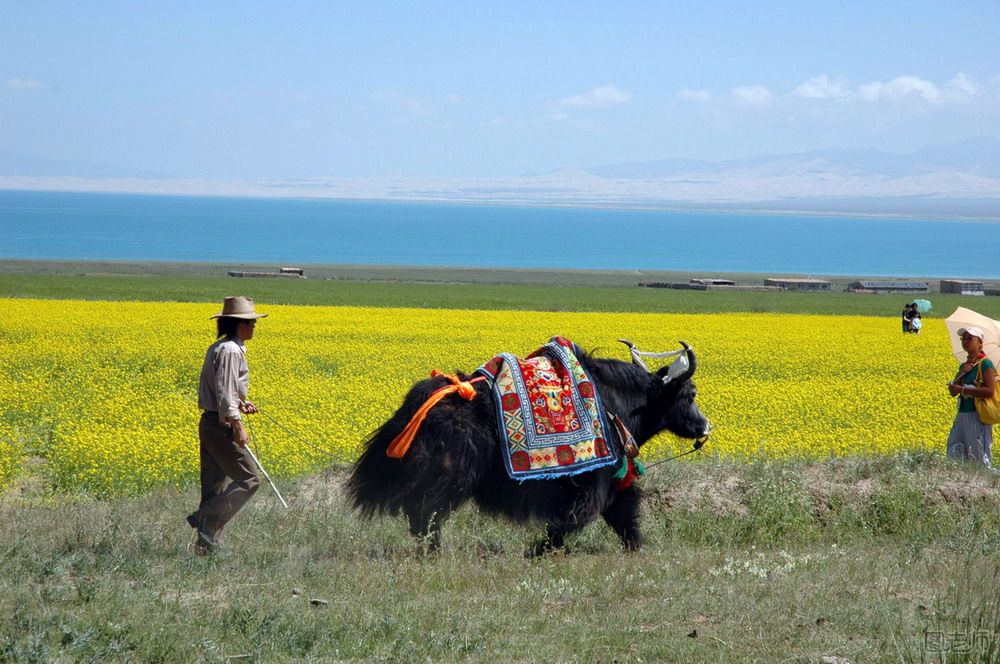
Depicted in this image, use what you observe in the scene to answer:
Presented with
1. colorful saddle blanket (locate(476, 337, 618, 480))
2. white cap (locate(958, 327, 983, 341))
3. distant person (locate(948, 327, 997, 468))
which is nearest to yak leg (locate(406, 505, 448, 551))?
colorful saddle blanket (locate(476, 337, 618, 480))

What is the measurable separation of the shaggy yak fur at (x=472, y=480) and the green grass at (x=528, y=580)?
274 millimetres

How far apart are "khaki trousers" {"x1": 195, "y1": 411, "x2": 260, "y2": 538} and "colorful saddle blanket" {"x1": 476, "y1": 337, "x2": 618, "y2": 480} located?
5.64 ft

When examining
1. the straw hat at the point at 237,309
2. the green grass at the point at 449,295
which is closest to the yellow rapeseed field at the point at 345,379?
the straw hat at the point at 237,309

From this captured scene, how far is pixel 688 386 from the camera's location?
27.5 feet

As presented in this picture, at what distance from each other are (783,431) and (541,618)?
8722 millimetres

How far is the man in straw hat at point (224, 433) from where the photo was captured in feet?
23.0

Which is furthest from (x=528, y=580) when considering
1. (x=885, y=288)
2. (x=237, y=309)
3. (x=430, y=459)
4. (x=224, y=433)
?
→ (x=885, y=288)

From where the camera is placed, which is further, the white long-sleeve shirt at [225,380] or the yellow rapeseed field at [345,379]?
the yellow rapeseed field at [345,379]

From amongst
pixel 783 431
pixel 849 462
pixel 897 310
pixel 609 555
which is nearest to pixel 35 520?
pixel 609 555

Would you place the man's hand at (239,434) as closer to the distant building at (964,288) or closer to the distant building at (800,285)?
the distant building at (800,285)

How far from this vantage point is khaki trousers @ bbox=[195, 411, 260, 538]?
7.09 metres

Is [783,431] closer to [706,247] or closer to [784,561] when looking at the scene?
[784,561]

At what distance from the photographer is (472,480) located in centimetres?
727

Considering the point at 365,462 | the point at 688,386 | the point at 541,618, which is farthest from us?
the point at 688,386
